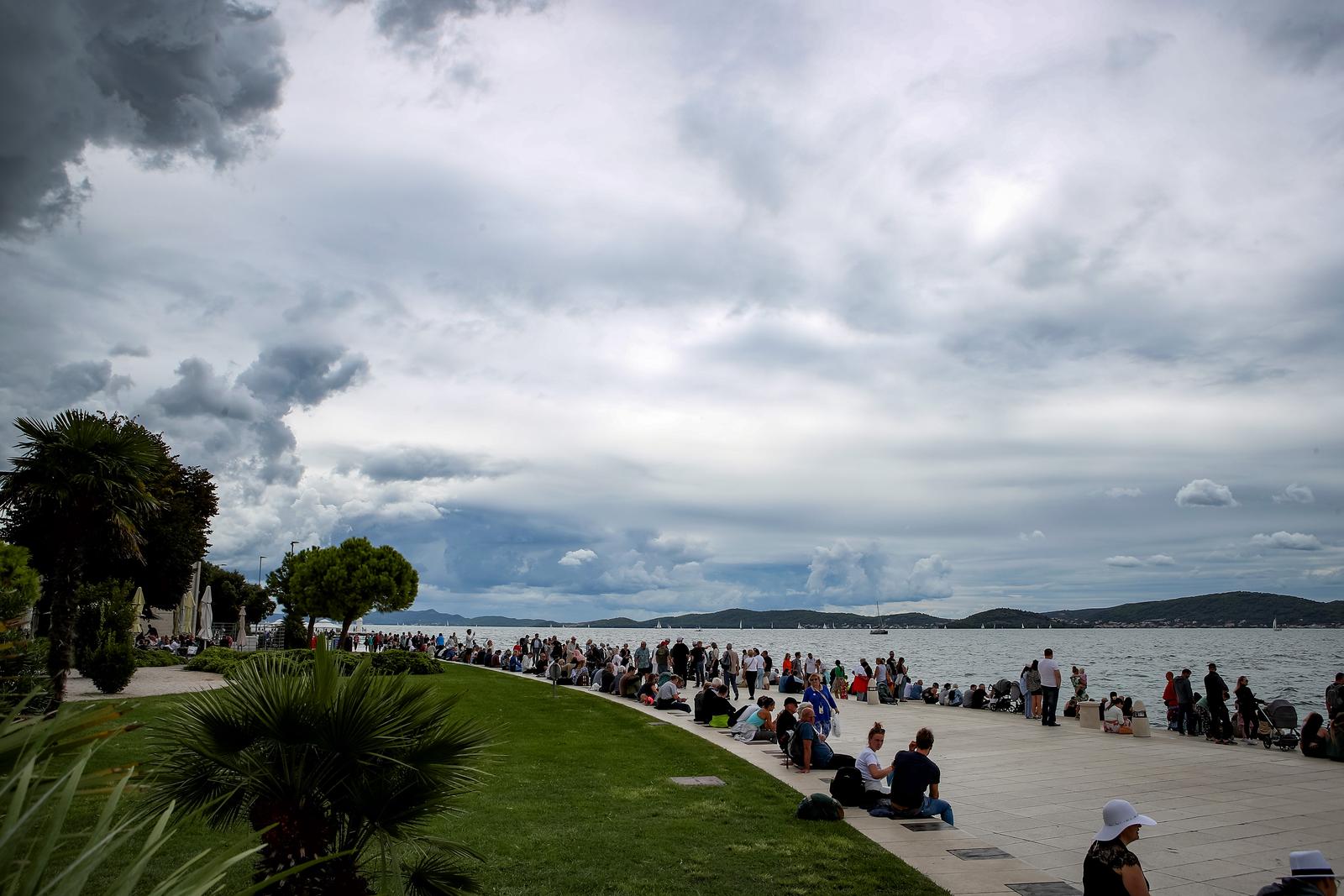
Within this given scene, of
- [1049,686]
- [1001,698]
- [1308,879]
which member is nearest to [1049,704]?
[1049,686]

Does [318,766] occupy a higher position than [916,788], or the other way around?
[318,766]

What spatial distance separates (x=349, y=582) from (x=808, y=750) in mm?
32878

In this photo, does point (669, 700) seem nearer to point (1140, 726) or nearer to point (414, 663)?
point (1140, 726)

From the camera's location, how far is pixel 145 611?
45.3 metres

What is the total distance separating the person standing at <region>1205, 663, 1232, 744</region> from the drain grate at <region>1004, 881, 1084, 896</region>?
13446 mm

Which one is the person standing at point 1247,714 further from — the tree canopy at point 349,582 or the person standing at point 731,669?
the tree canopy at point 349,582

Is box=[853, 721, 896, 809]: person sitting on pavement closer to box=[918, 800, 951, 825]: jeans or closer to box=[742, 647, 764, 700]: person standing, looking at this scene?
box=[918, 800, 951, 825]: jeans

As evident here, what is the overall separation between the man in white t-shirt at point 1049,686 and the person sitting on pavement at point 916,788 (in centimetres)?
1185

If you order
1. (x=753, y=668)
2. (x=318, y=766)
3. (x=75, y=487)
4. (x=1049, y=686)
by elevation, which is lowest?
(x=753, y=668)

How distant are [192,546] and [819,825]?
133ft

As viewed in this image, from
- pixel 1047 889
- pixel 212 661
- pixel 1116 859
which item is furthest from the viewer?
pixel 212 661

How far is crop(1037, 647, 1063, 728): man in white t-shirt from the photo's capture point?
20.9 m

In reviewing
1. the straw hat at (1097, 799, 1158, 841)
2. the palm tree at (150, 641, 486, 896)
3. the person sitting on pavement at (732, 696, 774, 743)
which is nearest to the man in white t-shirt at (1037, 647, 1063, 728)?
the person sitting on pavement at (732, 696, 774, 743)

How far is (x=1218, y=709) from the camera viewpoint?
1878cm
